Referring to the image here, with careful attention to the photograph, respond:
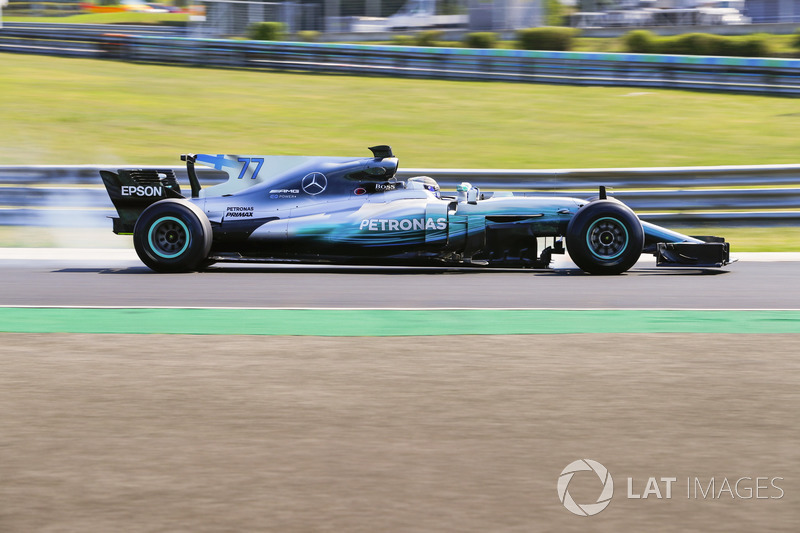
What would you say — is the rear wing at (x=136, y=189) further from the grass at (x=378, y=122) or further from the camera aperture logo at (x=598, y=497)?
the camera aperture logo at (x=598, y=497)

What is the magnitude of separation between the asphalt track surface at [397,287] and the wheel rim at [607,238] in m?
0.24

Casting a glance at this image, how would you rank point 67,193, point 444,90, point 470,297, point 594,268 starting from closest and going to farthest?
point 470,297, point 594,268, point 67,193, point 444,90

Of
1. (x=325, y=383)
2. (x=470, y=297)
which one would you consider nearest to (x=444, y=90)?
(x=470, y=297)

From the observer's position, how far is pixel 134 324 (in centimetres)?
701

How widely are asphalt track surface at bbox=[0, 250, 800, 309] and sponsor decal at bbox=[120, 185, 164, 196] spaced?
75 centimetres

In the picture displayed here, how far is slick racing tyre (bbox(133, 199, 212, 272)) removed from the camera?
912cm

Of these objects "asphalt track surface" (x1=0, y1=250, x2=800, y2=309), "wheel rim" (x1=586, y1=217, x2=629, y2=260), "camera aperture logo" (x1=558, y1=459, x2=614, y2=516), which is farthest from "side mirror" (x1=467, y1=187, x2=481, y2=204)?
"camera aperture logo" (x1=558, y1=459, x2=614, y2=516)

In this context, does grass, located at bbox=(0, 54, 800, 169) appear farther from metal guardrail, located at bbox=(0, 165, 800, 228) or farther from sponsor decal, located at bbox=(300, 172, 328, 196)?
sponsor decal, located at bbox=(300, 172, 328, 196)

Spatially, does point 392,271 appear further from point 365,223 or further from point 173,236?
point 173,236

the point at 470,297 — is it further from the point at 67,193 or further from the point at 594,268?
the point at 67,193

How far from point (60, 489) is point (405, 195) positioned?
583 cm

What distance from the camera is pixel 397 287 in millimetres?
8617

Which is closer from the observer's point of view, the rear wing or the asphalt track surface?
the asphalt track surface

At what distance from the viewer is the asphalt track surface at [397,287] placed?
7832 mm
